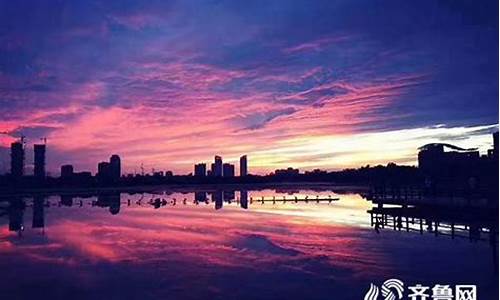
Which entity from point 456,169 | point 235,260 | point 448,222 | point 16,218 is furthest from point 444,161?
point 16,218

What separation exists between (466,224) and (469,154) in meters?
4.12

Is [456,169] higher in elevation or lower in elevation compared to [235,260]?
higher

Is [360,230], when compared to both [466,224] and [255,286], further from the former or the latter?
[255,286]

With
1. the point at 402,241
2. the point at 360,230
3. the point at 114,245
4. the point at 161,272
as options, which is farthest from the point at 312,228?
the point at 161,272

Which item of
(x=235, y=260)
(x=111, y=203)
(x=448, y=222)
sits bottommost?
(x=235, y=260)

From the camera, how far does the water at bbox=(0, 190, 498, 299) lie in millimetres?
7352

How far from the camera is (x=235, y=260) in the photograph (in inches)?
358

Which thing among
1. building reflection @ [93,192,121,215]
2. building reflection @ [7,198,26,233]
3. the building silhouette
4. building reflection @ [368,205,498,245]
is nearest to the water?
building reflection @ [368,205,498,245]

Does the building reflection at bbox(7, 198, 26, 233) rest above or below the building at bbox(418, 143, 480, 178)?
below

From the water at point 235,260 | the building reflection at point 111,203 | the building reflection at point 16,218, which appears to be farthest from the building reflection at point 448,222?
the building reflection at point 111,203

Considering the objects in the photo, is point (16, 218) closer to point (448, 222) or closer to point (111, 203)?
point (111, 203)

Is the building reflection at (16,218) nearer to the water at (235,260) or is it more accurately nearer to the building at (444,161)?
the water at (235,260)

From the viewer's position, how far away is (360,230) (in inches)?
491

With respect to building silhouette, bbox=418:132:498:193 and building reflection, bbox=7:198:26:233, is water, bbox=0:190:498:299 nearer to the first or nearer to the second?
building reflection, bbox=7:198:26:233
